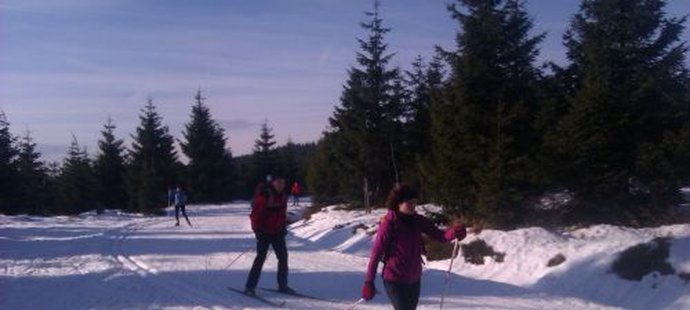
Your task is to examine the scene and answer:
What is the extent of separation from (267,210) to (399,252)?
4525 mm

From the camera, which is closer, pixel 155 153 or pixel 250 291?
pixel 250 291

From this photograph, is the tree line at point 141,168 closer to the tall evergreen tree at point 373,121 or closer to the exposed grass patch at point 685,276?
the tall evergreen tree at point 373,121

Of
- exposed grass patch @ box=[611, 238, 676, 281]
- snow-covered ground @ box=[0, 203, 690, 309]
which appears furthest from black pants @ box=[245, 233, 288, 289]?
exposed grass patch @ box=[611, 238, 676, 281]

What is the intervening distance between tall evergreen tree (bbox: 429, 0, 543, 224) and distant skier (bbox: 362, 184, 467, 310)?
48.0ft

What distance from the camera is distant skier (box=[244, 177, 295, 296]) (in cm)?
1140

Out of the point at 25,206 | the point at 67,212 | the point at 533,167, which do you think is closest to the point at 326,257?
the point at 533,167

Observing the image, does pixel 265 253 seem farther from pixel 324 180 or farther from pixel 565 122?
pixel 324 180

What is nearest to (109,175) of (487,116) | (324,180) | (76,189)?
(76,189)

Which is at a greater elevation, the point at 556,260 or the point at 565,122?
the point at 565,122

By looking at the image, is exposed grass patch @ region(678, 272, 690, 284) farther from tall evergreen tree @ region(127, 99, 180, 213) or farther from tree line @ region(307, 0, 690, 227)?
tall evergreen tree @ region(127, 99, 180, 213)

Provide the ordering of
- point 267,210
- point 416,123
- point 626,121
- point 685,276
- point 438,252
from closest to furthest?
point 267,210
point 685,276
point 438,252
point 626,121
point 416,123

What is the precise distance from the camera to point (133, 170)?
57.0 meters

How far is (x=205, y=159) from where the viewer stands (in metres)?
62.4

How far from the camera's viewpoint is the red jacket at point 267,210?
11.4 metres
